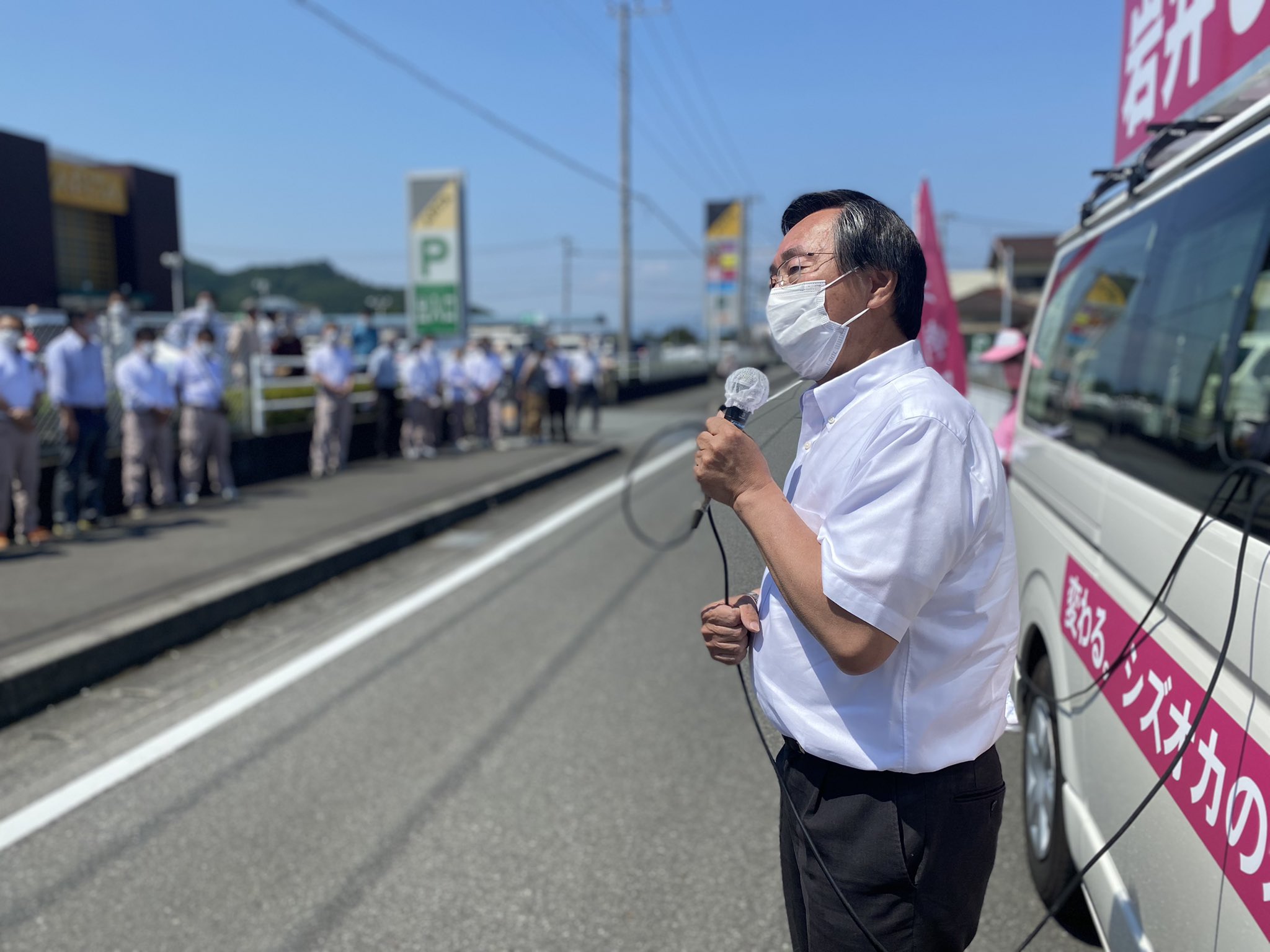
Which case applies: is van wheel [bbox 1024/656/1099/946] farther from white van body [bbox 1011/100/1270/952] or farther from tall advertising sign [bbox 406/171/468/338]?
tall advertising sign [bbox 406/171/468/338]

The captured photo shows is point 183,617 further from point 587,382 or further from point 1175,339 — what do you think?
point 587,382

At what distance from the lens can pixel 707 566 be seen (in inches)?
320

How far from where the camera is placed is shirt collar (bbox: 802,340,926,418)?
161cm

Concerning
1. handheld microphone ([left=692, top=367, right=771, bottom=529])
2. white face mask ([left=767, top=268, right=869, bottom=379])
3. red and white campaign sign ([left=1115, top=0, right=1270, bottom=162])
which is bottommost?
handheld microphone ([left=692, top=367, right=771, bottom=529])

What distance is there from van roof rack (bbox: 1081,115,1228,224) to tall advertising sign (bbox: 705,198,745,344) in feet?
126

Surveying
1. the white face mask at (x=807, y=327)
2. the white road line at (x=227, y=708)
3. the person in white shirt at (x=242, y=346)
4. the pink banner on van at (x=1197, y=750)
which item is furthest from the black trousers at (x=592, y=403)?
the white face mask at (x=807, y=327)

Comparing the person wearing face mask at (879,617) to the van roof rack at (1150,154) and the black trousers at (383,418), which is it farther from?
the black trousers at (383,418)

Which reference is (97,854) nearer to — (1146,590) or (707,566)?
(1146,590)

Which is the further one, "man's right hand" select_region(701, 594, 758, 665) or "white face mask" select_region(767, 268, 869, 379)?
"man's right hand" select_region(701, 594, 758, 665)

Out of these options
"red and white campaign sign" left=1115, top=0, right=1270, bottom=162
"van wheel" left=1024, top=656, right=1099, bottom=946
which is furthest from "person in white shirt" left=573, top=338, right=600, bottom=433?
"van wheel" left=1024, top=656, right=1099, bottom=946

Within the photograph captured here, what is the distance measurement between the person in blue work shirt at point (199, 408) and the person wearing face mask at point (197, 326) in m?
0.45

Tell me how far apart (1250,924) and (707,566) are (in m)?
6.55

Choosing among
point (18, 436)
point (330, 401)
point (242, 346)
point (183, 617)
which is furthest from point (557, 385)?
point (183, 617)

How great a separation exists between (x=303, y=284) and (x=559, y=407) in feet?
537
